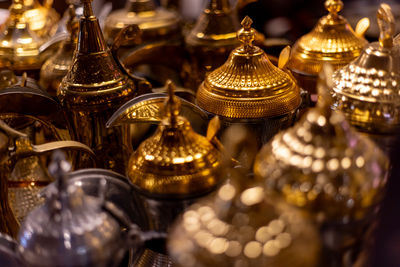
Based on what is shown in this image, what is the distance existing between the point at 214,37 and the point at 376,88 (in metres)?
0.51

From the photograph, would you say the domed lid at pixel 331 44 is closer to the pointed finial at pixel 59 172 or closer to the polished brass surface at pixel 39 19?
the pointed finial at pixel 59 172

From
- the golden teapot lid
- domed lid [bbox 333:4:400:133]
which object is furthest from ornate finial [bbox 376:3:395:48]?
the golden teapot lid

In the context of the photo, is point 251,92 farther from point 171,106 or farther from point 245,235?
point 245,235

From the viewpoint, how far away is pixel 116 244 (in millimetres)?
544

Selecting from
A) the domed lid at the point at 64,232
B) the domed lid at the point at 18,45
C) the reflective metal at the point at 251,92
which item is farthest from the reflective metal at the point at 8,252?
the domed lid at the point at 18,45

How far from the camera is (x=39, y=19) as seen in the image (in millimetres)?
1389

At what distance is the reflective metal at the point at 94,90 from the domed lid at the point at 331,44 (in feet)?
1.09

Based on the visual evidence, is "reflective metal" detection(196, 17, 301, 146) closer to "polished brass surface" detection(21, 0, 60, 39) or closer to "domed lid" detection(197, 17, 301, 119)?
"domed lid" detection(197, 17, 301, 119)

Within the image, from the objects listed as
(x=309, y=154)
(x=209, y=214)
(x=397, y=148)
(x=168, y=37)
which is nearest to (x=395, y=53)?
(x=397, y=148)

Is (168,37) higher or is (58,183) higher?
(58,183)

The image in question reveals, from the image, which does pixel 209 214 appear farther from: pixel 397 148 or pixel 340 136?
pixel 397 148

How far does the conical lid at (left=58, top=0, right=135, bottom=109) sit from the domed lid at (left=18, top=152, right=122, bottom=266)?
0.30 meters

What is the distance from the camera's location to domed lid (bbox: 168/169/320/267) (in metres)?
0.48

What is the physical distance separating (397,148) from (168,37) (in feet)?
2.53
